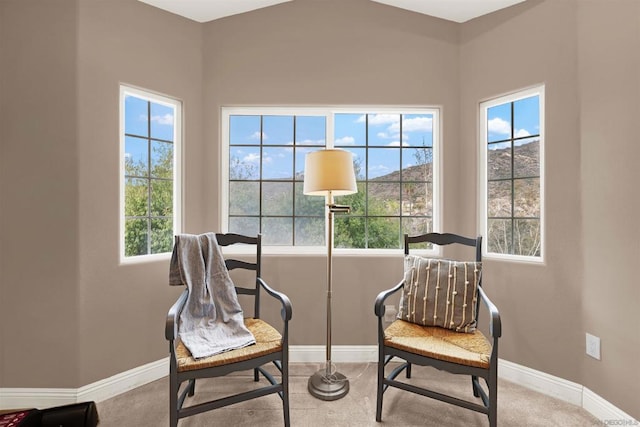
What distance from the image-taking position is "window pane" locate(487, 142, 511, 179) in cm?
231

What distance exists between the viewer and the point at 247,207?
2533 mm

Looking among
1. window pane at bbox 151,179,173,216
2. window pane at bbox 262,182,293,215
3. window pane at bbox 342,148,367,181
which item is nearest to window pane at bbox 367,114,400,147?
window pane at bbox 342,148,367,181

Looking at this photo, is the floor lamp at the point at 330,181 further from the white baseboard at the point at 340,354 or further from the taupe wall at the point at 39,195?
the taupe wall at the point at 39,195

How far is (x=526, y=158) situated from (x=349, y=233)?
1428 mm

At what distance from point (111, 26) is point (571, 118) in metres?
3.07

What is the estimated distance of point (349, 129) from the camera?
8.34 ft

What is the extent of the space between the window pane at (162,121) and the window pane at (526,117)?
2.64 meters

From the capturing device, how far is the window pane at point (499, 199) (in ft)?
7.58

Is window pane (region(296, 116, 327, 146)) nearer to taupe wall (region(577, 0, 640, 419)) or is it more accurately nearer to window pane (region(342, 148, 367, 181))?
window pane (region(342, 148, 367, 181))

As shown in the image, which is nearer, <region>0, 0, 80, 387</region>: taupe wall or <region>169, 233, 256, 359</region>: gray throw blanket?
<region>169, 233, 256, 359</region>: gray throw blanket

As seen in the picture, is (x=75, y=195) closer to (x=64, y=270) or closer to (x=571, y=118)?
(x=64, y=270)

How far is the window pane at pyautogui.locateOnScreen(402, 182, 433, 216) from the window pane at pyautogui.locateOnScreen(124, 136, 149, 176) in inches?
80.1

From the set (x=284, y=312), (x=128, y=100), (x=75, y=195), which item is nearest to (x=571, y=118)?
(x=284, y=312)

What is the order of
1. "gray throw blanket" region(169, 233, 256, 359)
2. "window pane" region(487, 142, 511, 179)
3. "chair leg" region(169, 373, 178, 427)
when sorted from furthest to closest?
"window pane" region(487, 142, 511, 179) < "gray throw blanket" region(169, 233, 256, 359) < "chair leg" region(169, 373, 178, 427)
